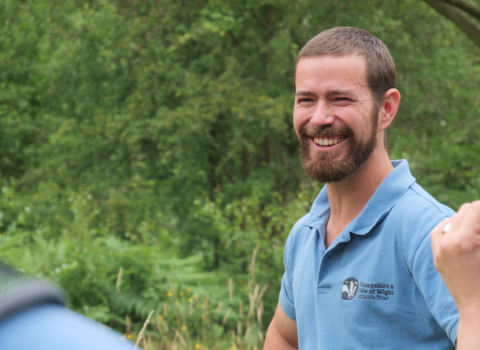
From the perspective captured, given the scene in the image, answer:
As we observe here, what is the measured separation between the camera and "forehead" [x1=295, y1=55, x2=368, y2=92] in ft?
6.11

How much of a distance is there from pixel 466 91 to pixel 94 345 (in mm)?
11313

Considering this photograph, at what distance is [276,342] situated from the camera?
2232 mm

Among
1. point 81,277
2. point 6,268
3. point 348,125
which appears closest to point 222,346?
point 81,277

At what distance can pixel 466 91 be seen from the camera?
1081cm

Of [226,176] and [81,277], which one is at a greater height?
[81,277]

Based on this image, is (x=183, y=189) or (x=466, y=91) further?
(x=183, y=189)

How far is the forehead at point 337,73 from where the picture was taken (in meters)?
1.86

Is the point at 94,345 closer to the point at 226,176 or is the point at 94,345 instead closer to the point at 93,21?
the point at 93,21

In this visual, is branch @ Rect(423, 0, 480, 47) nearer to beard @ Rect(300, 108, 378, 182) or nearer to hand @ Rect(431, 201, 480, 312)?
beard @ Rect(300, 108, 378, 182)

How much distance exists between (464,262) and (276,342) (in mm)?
1260

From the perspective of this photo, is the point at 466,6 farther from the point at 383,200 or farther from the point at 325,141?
the point at 383,200

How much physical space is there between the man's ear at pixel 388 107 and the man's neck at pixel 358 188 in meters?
0.09

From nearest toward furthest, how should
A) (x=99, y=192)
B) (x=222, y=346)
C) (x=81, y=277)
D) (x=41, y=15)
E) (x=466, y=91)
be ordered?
(x=222, y=346) → (x=81, y=277) → (x=466, y=91) → (x=99, y=192) → (x=41, y=15)

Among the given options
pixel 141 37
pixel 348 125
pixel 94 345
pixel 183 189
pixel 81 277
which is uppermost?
pixel 94 345
